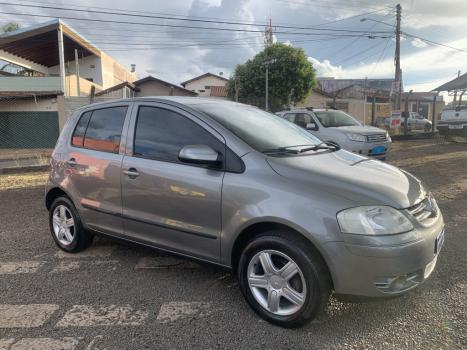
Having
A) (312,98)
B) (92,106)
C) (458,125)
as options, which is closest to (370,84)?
(312,98)

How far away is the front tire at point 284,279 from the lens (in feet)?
9.18

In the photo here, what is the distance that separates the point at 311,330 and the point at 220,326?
66 cm

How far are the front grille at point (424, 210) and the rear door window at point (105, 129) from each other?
104 inches

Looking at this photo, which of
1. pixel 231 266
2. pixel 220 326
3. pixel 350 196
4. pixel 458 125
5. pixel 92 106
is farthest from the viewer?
pixel 458 125

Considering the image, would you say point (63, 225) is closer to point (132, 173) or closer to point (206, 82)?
point (132, 173)

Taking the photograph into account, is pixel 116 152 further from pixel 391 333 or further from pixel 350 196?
pixel 391 333

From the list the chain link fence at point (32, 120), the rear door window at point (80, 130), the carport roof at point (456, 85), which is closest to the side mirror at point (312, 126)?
the rear door window at point (80, 130)

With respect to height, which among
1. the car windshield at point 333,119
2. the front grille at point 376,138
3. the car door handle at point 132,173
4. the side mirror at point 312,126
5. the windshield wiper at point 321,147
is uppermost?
the car windshield at point 333,119

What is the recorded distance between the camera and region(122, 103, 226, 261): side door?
3.26 metres

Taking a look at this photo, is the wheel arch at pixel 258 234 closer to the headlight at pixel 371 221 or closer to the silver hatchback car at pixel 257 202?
the silver hatchback car at pixel 257 202

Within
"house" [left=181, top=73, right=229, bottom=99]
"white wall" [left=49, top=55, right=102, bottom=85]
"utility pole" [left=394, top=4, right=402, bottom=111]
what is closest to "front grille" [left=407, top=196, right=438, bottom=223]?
"utility pole" [left=394, top=4, right=402, bottom=111]

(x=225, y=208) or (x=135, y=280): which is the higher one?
(x=225, y=208)

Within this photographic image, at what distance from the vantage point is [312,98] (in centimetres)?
3956

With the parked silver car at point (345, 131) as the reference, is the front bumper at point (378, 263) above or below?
below
